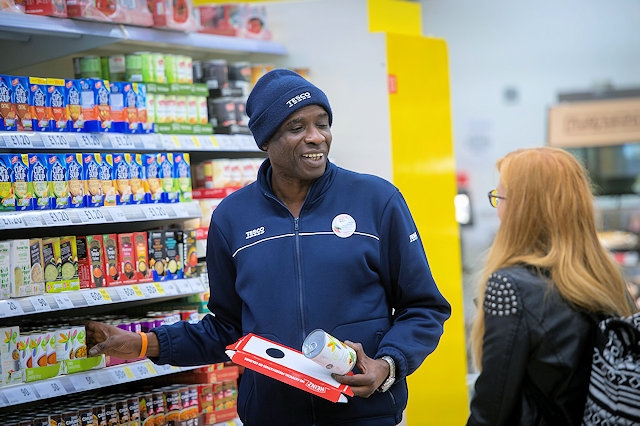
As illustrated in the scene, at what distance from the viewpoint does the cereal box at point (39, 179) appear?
3416 millimetres

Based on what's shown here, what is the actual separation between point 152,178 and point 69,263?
55 cm

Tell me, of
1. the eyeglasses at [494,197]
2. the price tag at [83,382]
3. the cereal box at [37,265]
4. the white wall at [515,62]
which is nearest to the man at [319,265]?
the eyeglasses at [494,197]

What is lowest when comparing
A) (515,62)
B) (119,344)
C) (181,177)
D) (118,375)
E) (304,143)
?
(118,375)

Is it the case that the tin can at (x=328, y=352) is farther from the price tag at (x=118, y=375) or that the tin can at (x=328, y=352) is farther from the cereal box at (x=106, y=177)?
the cereal box at (x=106, y=177)

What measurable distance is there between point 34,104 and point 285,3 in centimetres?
202

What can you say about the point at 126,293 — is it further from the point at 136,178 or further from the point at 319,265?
the point at 319,265

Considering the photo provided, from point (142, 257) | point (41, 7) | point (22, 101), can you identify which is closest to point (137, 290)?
point (142, 257)

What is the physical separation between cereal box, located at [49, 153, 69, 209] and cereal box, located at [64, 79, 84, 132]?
0.15 meters

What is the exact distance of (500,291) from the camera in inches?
116

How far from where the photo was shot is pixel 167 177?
3.96 m

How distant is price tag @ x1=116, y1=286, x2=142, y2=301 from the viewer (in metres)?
3.65

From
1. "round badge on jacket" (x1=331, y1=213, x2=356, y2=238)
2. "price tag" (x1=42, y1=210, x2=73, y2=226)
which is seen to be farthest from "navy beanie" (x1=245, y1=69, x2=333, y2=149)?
"price tag" (x1=42, y1=210, x2=73, y2=226)

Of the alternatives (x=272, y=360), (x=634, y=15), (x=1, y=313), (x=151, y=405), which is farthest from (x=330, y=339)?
(x=634, y=15)

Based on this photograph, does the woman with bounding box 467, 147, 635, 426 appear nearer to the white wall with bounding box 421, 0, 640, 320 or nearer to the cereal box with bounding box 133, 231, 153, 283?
the cereal box with bounding box 133, 231, 153, 283
